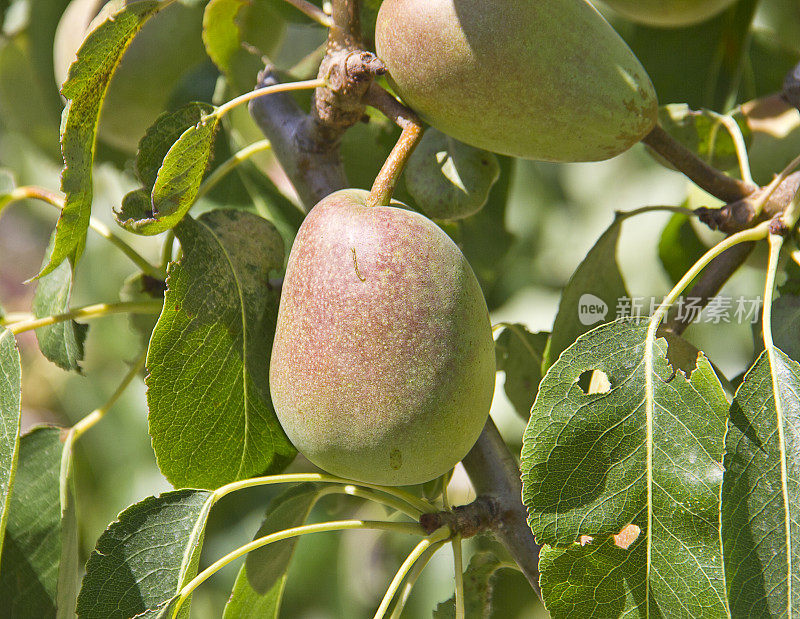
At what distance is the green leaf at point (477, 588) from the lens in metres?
0.76

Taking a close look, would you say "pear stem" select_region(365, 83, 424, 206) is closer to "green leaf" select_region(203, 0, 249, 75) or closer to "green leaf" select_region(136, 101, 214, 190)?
"green leaf" select_region(136, 101, 214, 190)

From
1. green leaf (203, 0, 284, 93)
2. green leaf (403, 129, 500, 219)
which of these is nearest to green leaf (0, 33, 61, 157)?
green leaf (203, 0, 284, 93)

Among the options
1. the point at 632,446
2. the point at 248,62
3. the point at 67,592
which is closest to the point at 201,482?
the point at 67,592

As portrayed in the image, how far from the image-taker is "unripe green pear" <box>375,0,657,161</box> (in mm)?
522

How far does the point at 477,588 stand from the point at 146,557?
1.05ft

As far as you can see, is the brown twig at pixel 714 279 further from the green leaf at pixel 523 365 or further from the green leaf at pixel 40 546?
the green leaf at pixel 40 546

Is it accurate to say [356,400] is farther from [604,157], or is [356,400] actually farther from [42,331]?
[42,331]

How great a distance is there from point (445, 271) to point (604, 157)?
15 cm

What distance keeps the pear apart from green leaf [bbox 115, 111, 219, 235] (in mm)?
485

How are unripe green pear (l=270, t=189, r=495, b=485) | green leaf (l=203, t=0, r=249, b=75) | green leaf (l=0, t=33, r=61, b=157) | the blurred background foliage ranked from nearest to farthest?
unripe green pear (l=270, t=189, r=495, b=485)
green leaf (l=203, t=0, r=249, b=75)
the blurred background foliage
green leaf (l=0, t=33, r=61, b=157)

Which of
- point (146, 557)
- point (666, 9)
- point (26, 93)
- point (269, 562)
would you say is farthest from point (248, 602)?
point (26, 93)

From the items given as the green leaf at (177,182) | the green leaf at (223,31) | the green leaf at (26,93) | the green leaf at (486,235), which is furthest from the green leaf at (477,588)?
the green leaf at (26,93)

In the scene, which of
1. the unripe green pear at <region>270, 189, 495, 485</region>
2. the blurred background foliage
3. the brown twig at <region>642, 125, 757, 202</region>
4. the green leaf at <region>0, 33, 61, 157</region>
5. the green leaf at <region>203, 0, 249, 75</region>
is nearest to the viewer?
the unripe green pear at <region>270, 189, 495, 485</region>

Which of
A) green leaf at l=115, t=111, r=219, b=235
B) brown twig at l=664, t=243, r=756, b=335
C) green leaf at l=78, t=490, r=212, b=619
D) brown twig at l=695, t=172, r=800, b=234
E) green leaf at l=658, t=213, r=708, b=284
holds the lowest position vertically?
green leaf at l=658, t=213, r=708, b=284
